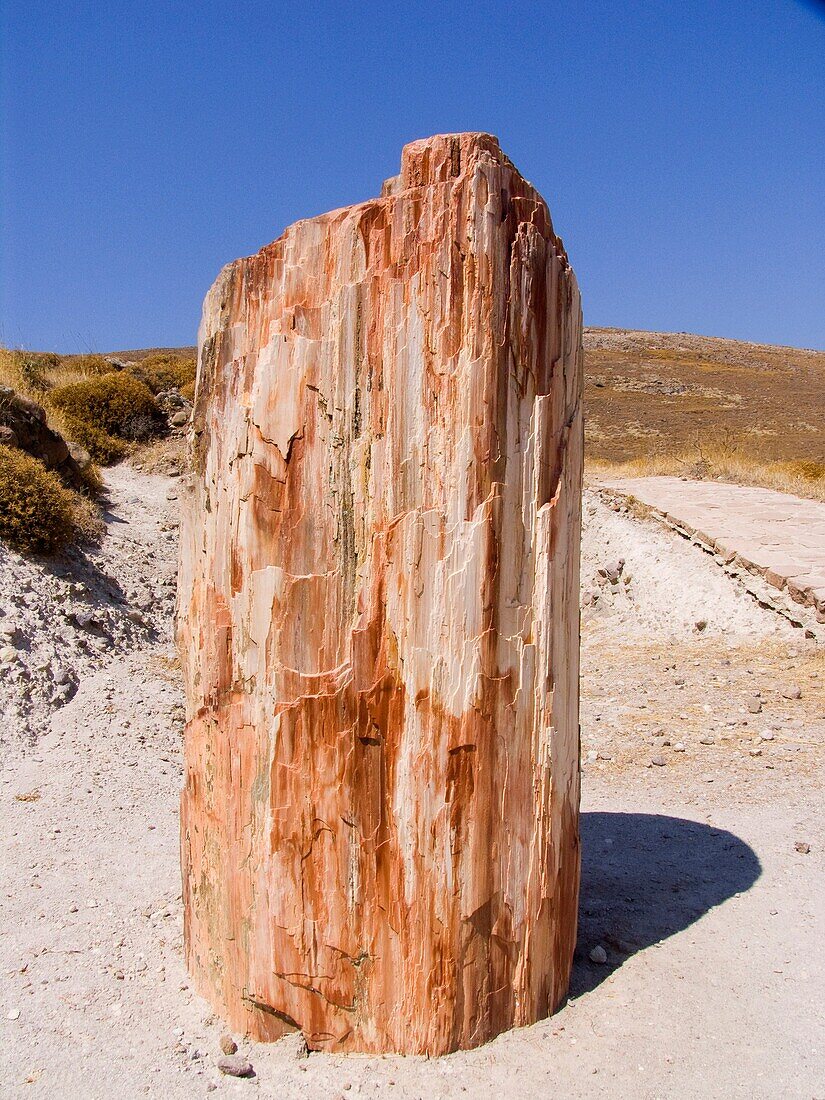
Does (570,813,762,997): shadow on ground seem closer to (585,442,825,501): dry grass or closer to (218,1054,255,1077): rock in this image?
(218,1054,255,1077): rock

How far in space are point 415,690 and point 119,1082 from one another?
4.37 feet

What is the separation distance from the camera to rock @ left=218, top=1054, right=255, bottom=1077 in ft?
7.52

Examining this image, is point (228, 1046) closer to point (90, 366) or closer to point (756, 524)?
point (756, 524)

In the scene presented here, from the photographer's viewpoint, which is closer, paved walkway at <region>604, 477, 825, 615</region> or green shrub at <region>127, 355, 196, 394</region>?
paved walkway at <region>604, 477, 825, 615</region>

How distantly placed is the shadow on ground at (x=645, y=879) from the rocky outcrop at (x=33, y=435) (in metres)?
7.06

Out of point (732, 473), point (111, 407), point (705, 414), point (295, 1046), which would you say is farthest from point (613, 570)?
point (705, 414)

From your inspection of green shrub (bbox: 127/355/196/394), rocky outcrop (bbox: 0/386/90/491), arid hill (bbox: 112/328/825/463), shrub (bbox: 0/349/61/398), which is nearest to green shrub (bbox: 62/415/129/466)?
shrub (bbox: 0/349/61/398)

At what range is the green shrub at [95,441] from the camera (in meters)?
12.5

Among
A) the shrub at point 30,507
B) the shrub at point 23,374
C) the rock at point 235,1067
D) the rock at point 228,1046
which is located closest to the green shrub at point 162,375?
the shrub at point 23,374

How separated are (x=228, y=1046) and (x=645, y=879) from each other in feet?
6.20

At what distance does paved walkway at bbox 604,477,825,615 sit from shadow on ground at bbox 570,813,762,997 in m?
4.01

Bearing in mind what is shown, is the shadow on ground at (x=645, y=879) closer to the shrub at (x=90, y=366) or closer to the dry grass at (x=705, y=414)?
the dry grass at (x=705, y=414)

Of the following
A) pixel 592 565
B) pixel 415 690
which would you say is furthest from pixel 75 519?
pixel 415 690

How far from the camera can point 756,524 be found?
31.8 ft
